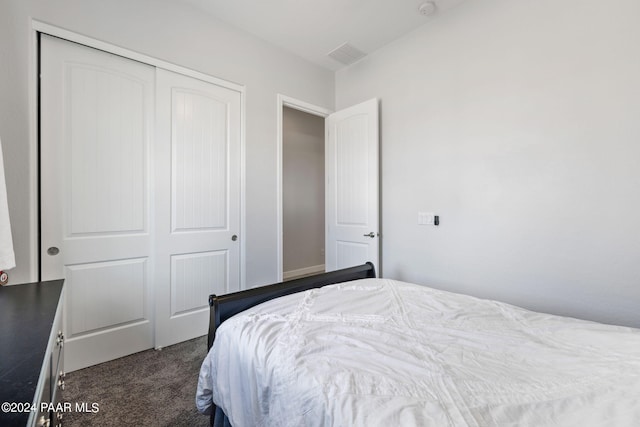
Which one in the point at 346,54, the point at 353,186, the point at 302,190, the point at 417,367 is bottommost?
the point at 417,367

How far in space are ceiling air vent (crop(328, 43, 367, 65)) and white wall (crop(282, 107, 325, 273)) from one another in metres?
1.66

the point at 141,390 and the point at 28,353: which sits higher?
A: the point at 28,353

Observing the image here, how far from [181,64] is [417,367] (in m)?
2.72

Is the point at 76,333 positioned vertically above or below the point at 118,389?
above

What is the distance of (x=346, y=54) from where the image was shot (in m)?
3.09

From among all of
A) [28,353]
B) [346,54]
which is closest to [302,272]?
[346,54]

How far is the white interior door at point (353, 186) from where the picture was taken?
9.60 feet

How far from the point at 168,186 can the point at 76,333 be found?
121 cm

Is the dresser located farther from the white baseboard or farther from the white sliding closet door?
the white baseboard

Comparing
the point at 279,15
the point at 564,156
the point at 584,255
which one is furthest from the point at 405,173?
the point at 279,15

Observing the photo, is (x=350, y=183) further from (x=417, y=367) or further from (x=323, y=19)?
(x=417, y=367)

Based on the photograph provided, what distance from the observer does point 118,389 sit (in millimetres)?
1762

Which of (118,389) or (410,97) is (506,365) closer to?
(118,389)

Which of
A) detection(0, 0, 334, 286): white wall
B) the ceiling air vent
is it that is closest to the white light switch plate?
detection(0, 0, 334, 286): white wall
